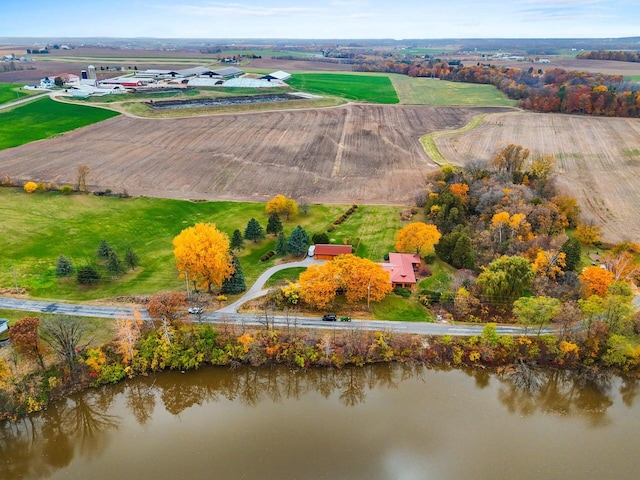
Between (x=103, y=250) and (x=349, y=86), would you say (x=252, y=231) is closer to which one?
(x=103, y=250)

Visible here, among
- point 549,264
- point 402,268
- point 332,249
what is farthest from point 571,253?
point 332,249

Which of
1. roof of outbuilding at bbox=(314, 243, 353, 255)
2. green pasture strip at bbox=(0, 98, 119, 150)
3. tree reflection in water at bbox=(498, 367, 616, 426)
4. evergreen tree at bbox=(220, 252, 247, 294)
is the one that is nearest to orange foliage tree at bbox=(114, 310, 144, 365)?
evergreen tree at bbox=(220, 252, 247, 294)

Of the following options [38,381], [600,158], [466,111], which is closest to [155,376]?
[38,381]

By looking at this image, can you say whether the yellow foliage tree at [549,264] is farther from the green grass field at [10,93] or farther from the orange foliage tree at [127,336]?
the green grass field at [10,93]

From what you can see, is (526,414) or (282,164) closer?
(526,414)

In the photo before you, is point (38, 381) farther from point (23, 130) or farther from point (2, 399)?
point (23, 130)

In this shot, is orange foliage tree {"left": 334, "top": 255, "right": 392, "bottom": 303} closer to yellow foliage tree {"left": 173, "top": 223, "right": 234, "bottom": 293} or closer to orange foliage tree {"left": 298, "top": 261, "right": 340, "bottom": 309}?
orange foliage tree {"left": 298, "top": 261, "right": 340, "bottom": 309}

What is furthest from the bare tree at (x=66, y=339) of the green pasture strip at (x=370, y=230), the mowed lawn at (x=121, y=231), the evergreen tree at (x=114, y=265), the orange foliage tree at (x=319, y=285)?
the green pasture strip at (x=370, y=230)
